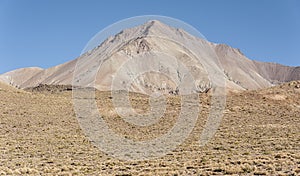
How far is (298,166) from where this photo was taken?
1772cm

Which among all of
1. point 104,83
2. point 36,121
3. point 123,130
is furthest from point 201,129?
point 104,83

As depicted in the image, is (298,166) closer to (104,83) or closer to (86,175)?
(86,175)

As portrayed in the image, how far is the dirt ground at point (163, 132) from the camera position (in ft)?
64.6

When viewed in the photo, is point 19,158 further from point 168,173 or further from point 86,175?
Result: point 168,173

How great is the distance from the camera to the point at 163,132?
4159 cm

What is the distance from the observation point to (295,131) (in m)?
36.8

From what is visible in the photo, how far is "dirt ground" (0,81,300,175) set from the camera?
1969cm

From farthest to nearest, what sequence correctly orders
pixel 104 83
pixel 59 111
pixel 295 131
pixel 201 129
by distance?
pixel 104 83
pixel 59 111
pixel 201 129
pixel 295 131

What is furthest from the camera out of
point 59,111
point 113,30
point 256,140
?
point 59,111

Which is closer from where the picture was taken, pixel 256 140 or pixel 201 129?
pixel 256 140

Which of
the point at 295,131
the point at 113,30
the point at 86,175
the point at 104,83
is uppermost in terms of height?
the point at 104,83

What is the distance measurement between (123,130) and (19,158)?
18.6 meters

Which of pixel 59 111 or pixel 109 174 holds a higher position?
pixel 59 111

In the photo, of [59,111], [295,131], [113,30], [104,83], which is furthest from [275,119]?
[104,83]
